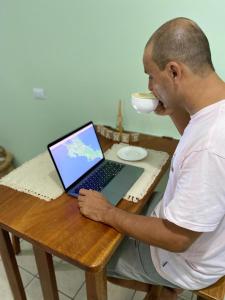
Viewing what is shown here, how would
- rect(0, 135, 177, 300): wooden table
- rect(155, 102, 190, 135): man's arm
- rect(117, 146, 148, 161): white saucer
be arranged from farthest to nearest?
rect(117, 146, 148, 161): white saucer, rect(155, 102, 190, 135): man's arm, rect(0, 135, 177, 300): wooden table

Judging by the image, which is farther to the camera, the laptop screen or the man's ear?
the laptop screen

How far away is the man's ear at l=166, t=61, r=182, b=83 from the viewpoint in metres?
0.75

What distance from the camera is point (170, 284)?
0.99m

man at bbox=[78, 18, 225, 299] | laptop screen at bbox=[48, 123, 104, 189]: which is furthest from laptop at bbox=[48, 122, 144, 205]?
man at bbox=[78, 18, 225, 299]

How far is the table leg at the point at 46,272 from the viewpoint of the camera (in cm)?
101

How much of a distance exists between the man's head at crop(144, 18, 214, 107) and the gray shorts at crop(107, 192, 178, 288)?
633 mm

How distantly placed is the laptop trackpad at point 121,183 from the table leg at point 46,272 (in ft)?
1.09

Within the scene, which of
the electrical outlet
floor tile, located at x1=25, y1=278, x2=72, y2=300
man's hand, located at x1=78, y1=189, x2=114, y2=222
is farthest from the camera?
the electrical outlet

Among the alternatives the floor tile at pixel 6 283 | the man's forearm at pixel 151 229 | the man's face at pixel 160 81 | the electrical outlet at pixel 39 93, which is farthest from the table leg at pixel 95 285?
the electrical outlet at pixel 39 93

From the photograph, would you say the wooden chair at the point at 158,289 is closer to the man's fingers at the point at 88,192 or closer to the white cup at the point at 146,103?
the man's fingers at the point at 88,192

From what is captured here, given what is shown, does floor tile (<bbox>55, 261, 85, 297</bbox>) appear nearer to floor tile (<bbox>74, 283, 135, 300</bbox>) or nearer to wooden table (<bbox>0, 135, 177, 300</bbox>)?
floor tile (<bbox>74, 283, 135, 300</bbox>)

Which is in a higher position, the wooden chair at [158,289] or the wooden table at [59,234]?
the wooden table at [59,234]

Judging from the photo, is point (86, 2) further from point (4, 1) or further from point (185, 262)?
point (185, 262)

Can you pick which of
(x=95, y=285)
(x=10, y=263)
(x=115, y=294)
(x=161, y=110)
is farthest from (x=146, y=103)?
(x=115, y=294)
